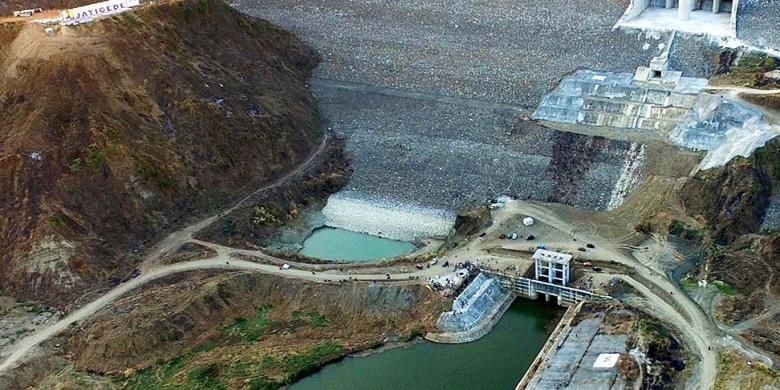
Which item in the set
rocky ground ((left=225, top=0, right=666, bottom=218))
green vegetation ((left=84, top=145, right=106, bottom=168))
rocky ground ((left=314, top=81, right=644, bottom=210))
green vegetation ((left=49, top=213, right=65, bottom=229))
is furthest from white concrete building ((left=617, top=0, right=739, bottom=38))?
green vegetation ((left=49, top=213, right=65, bottom=229))

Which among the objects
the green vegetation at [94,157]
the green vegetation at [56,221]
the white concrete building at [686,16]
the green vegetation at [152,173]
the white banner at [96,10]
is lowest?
the green vegetation at [56,221]

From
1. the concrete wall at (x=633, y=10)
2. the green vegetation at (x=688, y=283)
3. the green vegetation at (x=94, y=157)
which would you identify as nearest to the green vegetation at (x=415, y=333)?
the green vegetation at (x=688, y=283)

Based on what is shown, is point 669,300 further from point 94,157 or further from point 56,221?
point 94,157

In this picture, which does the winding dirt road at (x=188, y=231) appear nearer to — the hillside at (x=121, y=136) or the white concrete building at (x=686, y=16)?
the hillside at (x=121, y=136)

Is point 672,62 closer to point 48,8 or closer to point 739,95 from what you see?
point 739,95

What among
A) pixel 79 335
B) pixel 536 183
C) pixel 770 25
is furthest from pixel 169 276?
pixel 770 25

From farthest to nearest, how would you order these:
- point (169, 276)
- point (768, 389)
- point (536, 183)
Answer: point (536, 183)
point (169, 276)
point (768, 389)

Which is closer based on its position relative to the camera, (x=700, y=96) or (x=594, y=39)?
(x=700, y=96)
